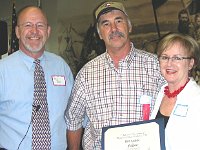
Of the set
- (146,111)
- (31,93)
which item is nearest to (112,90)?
(146,111)

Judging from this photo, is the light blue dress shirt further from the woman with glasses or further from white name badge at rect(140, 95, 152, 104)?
the woman with glasses

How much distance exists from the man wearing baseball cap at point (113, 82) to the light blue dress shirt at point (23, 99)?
12 cm

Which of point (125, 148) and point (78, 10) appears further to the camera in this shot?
point (78, 10)

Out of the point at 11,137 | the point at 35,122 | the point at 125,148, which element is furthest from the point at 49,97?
the point at 125,148

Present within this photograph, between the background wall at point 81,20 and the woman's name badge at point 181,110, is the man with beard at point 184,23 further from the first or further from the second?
the woman's name badge at point 181,110

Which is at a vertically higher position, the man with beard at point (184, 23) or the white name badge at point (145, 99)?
the man with beard at point (184, 23)

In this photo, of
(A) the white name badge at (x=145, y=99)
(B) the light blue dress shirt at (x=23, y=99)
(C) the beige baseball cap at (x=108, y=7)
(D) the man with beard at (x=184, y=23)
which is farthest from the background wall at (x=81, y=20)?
(A) the white name badge at (x=145, y=99)

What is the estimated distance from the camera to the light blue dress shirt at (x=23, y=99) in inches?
97.3

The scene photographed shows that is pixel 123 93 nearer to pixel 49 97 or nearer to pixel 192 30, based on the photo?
pixel 49 97

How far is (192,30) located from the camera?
450 cm

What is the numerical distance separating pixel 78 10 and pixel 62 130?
14.6 feet

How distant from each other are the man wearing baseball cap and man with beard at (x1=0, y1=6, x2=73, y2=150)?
0.15 metres

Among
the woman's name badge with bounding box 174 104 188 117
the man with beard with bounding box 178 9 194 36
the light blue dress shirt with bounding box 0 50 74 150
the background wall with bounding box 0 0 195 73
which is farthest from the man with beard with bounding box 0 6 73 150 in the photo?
the background wall with bounding box 0 0 195 73

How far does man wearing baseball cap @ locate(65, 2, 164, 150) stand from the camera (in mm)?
2420
